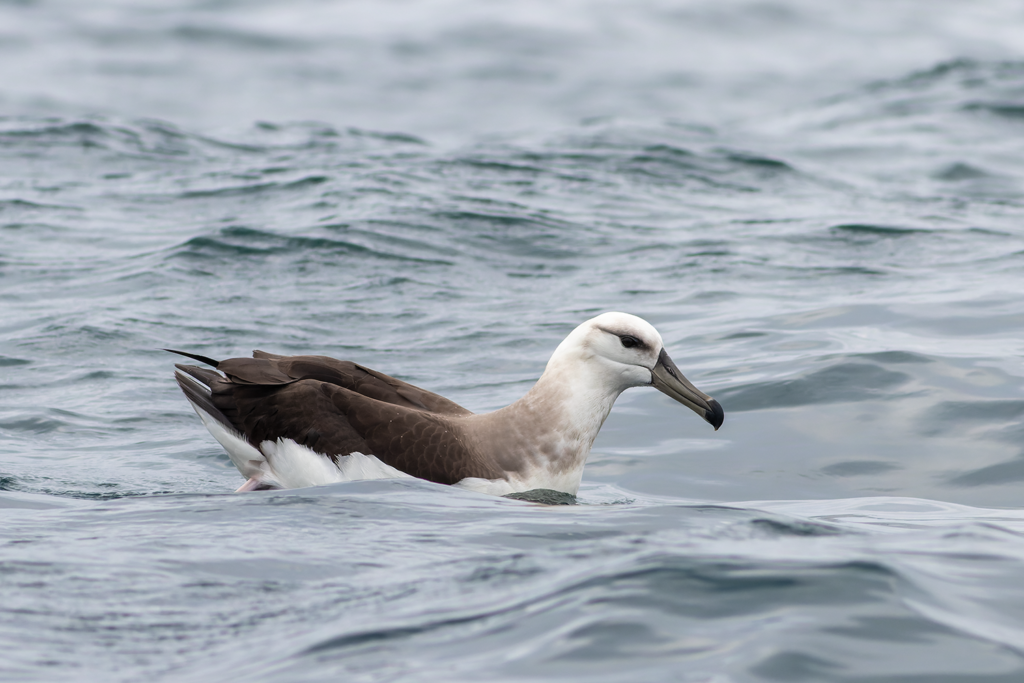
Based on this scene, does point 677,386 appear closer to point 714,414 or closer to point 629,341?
point 714,414

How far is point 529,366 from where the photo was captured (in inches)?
409

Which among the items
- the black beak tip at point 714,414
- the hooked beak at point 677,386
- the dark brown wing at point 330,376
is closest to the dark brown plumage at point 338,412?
the dark brown wing at point 330,376

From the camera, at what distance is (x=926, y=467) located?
7539mm

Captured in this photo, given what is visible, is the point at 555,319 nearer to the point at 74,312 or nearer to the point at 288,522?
the point at 74,312

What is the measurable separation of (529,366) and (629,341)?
3.51 meters

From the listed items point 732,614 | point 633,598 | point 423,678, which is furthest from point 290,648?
point 732,614

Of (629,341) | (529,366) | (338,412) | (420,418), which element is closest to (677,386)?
(629,341)

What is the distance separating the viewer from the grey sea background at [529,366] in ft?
12.7

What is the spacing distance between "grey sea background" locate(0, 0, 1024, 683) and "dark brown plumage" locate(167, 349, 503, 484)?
35 centimetres

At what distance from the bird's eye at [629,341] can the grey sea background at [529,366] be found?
3.09ft

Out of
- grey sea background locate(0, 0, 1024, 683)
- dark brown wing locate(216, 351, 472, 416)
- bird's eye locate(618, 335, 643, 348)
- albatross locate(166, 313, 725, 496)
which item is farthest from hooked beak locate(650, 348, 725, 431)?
dark brown wing locate(216, 351, 472, 416)

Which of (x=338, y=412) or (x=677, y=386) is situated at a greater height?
(x=677, y=386)

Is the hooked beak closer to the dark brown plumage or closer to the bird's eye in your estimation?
the bird's eye

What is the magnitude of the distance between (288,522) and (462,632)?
1.75 m
